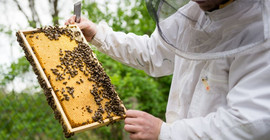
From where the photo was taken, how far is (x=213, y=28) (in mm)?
1822

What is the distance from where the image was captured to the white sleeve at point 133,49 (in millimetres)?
2629

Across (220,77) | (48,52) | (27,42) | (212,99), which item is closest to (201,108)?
(212,99)

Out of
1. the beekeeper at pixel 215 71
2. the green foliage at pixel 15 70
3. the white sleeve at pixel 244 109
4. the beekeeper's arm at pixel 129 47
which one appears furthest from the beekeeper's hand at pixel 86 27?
the green foliage at pixel 15 70

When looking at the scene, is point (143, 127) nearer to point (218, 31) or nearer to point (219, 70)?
point (219, 70)

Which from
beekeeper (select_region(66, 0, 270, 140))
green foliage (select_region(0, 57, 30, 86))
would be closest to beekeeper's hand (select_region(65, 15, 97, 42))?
beekeeper (select_region(66, 0, 270, 140))

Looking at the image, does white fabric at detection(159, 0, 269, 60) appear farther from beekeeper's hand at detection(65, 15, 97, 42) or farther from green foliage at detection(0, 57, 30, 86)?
green foliage at detection(0, 57, 30, 86)

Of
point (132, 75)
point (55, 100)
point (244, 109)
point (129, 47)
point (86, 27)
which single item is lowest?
point (132, 75)

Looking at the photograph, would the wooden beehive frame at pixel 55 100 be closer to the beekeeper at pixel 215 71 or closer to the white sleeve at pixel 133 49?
the beekeeper at pixel 215 71

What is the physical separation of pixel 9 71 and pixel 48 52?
213cm

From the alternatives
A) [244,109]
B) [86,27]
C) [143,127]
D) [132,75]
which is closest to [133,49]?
[86,27]

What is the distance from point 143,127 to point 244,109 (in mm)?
709

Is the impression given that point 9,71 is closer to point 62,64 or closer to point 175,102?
point 62,64

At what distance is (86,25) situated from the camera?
8.49ft

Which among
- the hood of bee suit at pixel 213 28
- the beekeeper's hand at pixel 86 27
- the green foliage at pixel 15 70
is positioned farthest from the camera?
the green foliage at pixel 15 70
